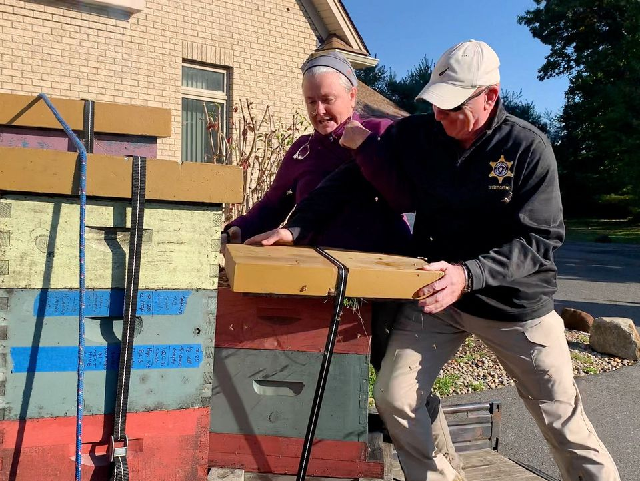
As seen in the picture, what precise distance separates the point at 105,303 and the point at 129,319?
0.09 meters

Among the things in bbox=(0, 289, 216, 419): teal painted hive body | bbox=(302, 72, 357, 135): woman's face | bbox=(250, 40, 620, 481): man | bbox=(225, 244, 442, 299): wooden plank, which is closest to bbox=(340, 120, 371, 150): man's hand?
bbox=(250, 40, 620, 481): man

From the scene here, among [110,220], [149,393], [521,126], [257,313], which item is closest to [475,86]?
Result: [521,126]

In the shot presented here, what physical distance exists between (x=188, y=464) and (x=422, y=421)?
904mm

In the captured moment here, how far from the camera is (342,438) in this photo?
7.79 ft

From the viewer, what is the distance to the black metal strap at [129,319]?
1.87 meters

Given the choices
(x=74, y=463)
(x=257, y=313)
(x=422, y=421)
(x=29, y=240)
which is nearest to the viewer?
(x=29, y=240)

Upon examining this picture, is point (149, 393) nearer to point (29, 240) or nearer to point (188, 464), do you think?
point (188, 464)

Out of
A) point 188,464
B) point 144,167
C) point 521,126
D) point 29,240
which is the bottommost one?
point 188,464

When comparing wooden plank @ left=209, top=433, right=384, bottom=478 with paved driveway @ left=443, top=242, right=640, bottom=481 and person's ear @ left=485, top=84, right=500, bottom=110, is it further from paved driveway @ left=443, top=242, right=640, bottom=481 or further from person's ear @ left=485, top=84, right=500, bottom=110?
paved driveway @ left=443, top=242, right=640, bottom=481

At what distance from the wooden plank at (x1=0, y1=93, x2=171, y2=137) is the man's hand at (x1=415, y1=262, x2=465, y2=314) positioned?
5.24ft

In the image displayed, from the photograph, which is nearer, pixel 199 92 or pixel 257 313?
pixel 257 313

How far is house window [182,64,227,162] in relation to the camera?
34.0 feet

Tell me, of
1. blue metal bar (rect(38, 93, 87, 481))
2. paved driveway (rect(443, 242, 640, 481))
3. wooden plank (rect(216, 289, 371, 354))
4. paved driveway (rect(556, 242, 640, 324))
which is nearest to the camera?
blue metal bar (rect(38, 93, 87, 481))

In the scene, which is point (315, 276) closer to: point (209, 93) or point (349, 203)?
point (349, 203)
